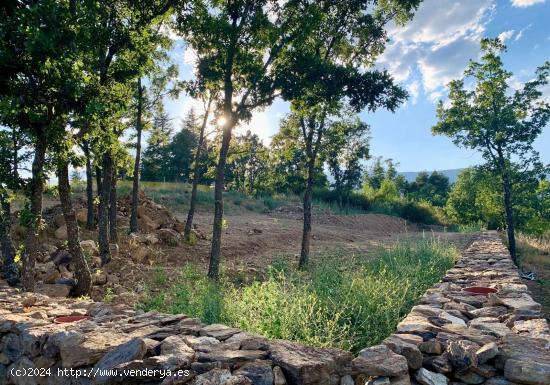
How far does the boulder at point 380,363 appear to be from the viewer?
8.32ft

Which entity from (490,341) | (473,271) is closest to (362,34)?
(473,271)

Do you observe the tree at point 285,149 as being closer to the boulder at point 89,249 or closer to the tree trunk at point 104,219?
the tree trunk at point 104,219

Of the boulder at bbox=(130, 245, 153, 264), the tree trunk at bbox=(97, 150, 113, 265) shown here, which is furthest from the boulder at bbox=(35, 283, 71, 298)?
the boulder at bbox=(130, 245, 153, 264)

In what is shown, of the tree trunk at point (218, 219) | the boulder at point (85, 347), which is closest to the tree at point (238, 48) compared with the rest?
the tree trunk at point (218, 219)

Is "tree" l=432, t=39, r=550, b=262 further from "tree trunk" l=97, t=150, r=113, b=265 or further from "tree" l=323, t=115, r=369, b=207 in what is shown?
"tree trunk" l=97, t=150, r=113, b=265

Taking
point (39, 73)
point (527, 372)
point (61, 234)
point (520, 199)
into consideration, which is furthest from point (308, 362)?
point (520, 199)

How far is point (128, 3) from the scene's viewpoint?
22.5 ft

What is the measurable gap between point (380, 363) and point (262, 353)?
796 millimetres

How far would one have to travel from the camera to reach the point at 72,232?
6.25m

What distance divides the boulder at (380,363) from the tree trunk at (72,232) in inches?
195

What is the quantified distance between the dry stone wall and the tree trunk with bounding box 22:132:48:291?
199 cm

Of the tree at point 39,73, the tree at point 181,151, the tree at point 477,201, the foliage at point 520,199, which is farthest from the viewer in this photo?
the tree at point 181,151

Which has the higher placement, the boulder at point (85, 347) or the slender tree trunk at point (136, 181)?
the slender tree trunk at point (136, 181)

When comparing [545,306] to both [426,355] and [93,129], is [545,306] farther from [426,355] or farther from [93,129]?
[93,129]
